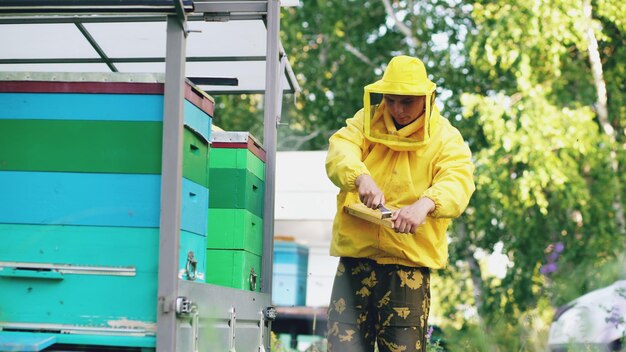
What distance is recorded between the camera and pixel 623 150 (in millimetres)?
12562

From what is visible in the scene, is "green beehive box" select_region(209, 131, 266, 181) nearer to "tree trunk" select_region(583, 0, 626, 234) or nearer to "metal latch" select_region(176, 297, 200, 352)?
"metal latch" select_region(176, 297, 200, 352)

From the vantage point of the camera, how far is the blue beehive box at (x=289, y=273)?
423 inches

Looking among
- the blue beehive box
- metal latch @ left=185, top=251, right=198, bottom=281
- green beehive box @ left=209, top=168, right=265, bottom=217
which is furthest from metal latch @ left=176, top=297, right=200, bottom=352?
the blue beehive box

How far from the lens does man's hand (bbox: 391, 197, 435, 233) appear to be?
13.0 feet

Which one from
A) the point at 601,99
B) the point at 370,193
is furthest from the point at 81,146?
the point at 601,99

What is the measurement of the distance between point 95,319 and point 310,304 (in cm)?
728

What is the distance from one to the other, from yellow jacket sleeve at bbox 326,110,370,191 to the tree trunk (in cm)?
857

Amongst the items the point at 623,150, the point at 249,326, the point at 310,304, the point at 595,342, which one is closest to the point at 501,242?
the point at 623,150

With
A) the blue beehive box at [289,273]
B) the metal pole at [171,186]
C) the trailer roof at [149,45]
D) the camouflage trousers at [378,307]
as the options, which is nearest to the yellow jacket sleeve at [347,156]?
the camouflage trousers at [378,307]

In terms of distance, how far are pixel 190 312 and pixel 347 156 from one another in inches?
39.8

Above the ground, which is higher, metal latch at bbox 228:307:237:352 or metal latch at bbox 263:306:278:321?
metal latch at bbox 263:306:278:321

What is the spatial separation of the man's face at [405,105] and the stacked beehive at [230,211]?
0.79m

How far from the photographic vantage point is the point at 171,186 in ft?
11.8

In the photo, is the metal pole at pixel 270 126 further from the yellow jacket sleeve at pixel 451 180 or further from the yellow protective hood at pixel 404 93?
the yellow jacket sleeve at pixel 451 180
